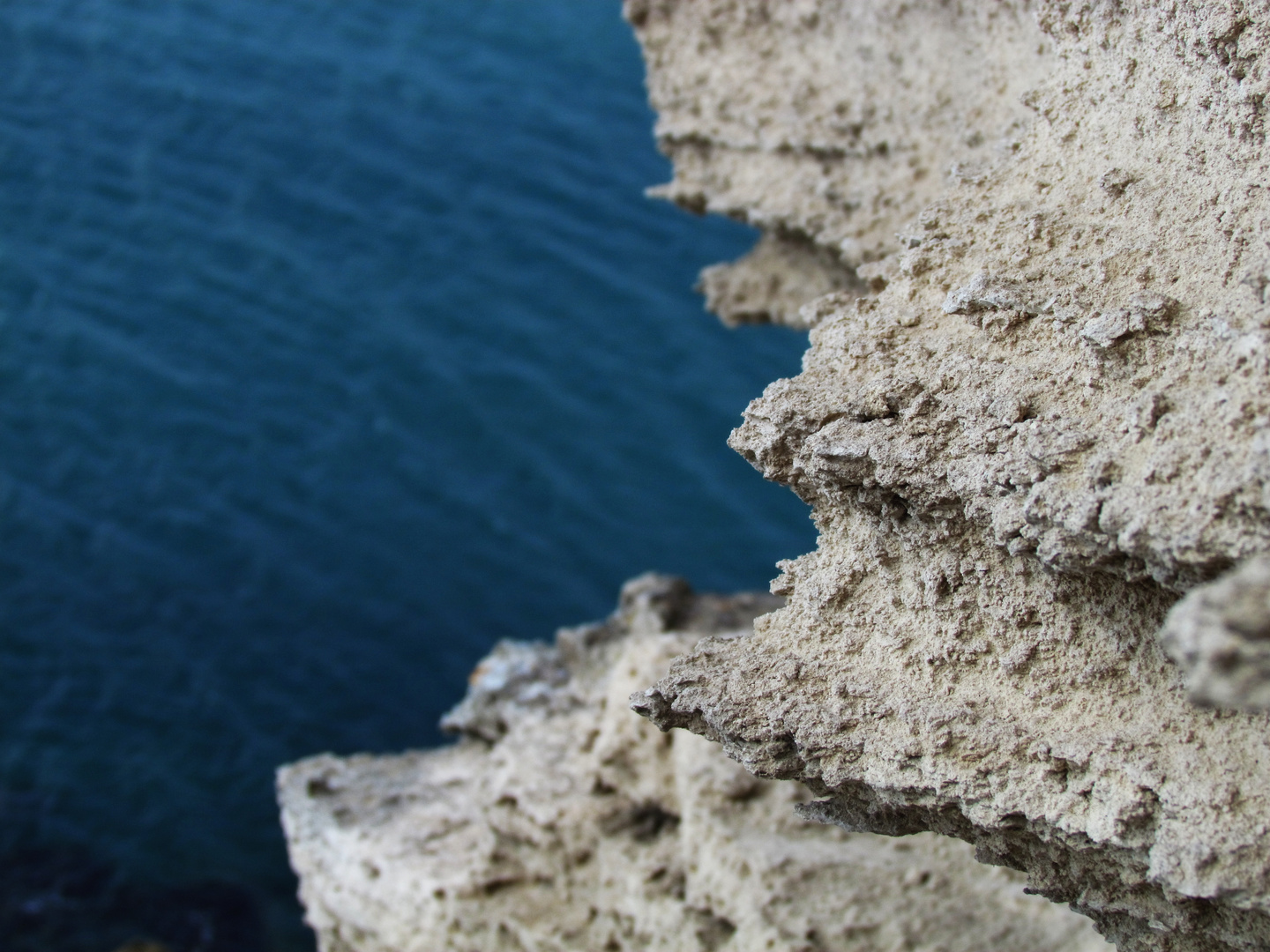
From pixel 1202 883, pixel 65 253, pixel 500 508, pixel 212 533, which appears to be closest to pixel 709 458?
pixel 500 508

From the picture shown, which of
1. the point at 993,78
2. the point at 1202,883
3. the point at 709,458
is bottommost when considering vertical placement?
the point at 709,458

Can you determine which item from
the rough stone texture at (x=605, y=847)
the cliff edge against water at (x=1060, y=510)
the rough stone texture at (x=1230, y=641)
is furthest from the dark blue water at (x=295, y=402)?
the rough stone texture at (x=1230, y=641)

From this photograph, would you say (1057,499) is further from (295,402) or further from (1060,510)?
(295,402)

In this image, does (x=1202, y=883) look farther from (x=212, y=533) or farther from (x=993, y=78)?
(x=212, y=533)

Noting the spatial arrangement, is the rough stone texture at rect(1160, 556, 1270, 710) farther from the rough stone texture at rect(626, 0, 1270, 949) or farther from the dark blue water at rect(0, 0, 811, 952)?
the dark blue water at rect(0, 0, 811, 952)

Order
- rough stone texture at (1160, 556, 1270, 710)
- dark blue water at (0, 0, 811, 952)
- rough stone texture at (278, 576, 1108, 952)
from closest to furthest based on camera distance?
rough stone texture at (1160, 556, 1270, 710), rough stone texture at (278, 576, 1108, 952), dark blue water at (0, 0, 811, 952)

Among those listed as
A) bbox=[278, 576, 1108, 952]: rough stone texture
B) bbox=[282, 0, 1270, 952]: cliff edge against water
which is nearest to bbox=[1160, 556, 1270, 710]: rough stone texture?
bbox=[282, 0, 1270, 952]: cliff edge against water
